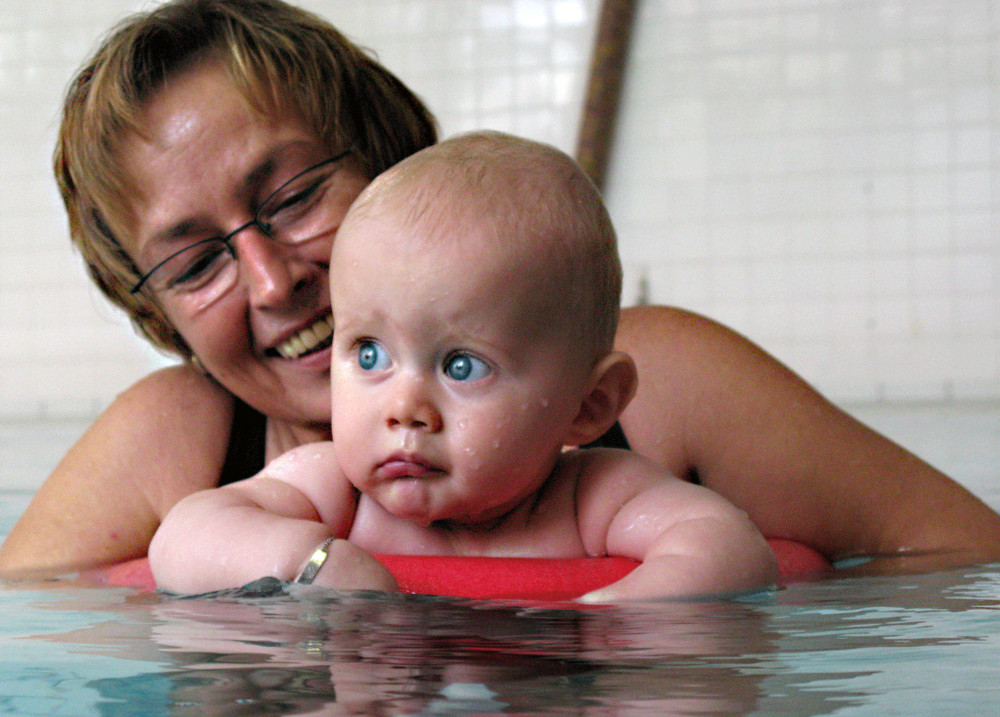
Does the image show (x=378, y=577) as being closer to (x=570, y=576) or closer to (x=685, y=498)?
(x=570, y=576)

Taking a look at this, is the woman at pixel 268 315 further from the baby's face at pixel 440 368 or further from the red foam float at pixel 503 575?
the red foam float at pixel 503 575

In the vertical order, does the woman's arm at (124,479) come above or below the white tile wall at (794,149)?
below

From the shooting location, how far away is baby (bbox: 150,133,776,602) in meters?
1.16

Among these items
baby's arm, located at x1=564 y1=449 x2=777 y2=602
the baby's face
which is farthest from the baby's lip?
baby's arm, located at x1=564 y1=449 x2=777 y2=602

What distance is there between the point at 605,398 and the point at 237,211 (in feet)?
2.21

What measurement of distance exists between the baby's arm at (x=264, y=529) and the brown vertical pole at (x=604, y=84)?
Result: 5276 millimetres

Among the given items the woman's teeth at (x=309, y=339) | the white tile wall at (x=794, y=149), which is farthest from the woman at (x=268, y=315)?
the white tile wall at (x=794, y=149)

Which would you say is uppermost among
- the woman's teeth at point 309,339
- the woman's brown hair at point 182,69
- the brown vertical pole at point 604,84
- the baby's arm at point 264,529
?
the brown vertical pole at point 604,84

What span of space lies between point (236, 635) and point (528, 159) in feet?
1.98

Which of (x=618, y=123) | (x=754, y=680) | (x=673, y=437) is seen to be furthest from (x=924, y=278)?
(x=754, y=680)

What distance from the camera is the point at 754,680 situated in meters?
0.78

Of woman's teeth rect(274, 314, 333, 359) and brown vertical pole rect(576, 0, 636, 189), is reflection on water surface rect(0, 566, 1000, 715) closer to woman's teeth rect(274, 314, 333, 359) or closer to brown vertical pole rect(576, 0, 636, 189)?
woman's teeth rect(274, 314, 333, 359)

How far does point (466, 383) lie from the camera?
119 centimetres

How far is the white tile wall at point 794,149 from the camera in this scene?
245 inches
